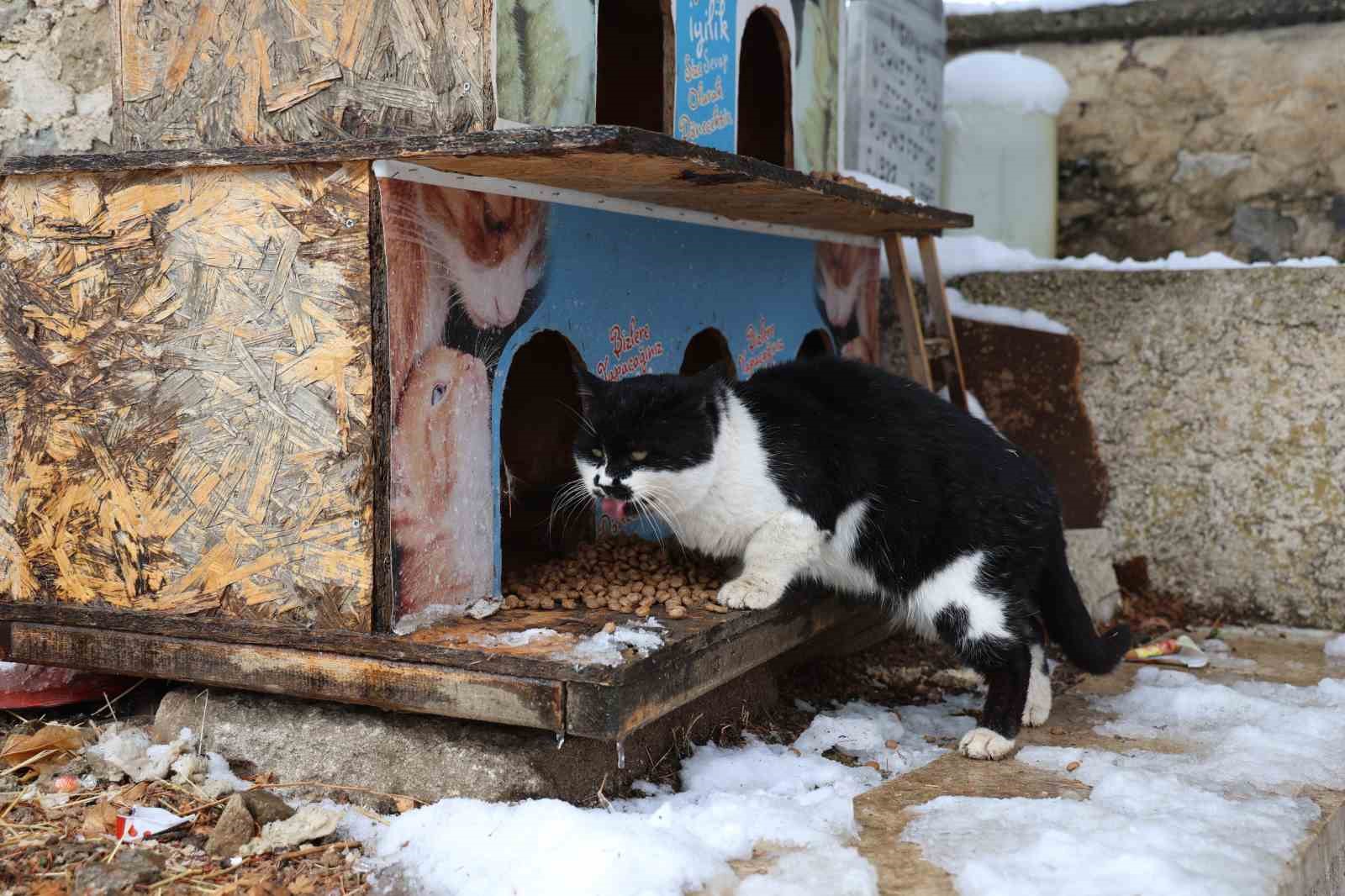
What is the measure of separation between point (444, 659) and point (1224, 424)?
11.4ft

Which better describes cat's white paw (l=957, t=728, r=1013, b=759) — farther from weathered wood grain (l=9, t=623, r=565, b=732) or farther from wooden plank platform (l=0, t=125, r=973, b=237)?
wooden plank platform (l=0, t=125, r=973, b=237)

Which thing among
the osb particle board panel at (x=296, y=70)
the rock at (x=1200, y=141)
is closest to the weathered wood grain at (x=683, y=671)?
the osb particle board panel at (x=296, y=70)

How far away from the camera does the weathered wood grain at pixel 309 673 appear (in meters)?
2.83

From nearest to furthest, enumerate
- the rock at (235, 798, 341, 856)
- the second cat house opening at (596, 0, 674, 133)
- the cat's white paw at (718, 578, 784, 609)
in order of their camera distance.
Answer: the rock at (235, 798, 341, 856), the cat's white paw at (718, 578, 784, 609), the second cat house opening at (596, 0, 674, 133)

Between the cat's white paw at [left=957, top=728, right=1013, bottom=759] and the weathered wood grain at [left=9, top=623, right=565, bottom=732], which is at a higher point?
the weathered wood grain at [left=9, top=623, right=565, bottom=732]

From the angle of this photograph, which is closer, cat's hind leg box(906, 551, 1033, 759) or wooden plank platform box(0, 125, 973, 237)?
wooden plank platform box(0, 125, 973, 237)

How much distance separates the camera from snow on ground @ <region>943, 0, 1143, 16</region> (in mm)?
6312

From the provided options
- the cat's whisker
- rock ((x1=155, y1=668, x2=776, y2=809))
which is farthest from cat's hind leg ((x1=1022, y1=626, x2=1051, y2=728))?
the cat's whisker

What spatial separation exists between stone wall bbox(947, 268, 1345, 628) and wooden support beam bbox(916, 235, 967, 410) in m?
0.49

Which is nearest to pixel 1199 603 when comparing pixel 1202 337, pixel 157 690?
pixel 1202 337

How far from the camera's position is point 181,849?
2740mm

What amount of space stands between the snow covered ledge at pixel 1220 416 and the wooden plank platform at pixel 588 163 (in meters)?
1.67

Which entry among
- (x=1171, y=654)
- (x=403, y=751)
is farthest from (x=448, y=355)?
(x=1171, y=654)

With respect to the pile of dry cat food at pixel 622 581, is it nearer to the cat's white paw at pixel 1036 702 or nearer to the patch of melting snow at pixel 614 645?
the patch of melting snow at pixel 614 645
